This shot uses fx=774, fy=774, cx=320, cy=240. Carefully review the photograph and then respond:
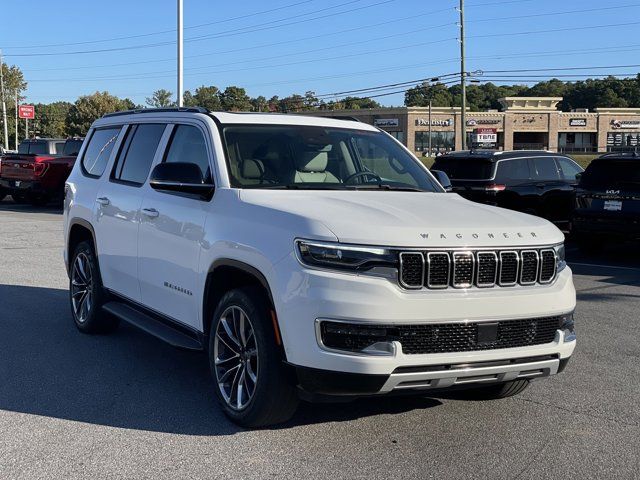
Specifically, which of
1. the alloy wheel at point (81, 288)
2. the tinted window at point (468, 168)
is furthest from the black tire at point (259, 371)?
the tinted window at point (468, 168)

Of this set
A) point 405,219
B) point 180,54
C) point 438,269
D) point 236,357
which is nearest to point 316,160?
point 405,219

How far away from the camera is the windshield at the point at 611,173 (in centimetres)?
1257

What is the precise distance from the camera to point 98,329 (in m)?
7.24

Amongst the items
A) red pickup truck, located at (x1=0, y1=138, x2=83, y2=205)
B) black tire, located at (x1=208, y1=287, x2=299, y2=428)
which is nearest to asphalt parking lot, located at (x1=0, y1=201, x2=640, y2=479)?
black tire, located at (x1=208, y1=287, x2=299, y2=428)

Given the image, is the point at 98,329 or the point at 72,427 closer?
the point at 72,427

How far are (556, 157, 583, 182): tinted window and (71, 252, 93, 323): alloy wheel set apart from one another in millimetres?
11340

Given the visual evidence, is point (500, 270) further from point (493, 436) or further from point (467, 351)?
point (493, 436)

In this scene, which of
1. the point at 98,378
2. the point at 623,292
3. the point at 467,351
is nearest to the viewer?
the point at 467,351

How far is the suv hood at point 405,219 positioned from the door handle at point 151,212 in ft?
3.45

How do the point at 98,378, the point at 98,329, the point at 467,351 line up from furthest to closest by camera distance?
1. the point at 98,329
2. the point at 98,378
3. the point at 467,351

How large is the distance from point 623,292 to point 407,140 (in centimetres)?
8395

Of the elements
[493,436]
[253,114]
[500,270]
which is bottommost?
[493,436]

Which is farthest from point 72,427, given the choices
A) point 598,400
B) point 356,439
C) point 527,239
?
point 598,400

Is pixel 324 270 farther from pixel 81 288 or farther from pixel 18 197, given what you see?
pixel 18 197
